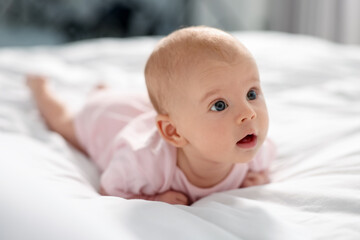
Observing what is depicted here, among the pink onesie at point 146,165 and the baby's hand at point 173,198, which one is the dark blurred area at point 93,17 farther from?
the baby's hand at point 173,198

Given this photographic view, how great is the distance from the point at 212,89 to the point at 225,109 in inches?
1.6

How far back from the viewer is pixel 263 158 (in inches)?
35.7

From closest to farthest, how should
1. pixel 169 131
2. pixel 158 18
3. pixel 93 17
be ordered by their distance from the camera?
pixel 169 131, pixel 93 17, pixel 158 18

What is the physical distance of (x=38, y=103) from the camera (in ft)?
4.23

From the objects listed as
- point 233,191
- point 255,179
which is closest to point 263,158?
point 255,179

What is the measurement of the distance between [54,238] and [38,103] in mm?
781

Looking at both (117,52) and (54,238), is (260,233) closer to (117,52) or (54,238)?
(54,238)

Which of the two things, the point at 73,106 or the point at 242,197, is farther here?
the point at 73,106

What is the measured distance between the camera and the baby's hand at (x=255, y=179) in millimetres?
866

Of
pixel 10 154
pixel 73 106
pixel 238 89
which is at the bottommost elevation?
pixel 73 106

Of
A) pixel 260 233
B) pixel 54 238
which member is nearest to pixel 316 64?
pixel 260 233

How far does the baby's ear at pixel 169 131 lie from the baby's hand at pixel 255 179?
6.4 inches

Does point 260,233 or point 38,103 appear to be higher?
point 260,233

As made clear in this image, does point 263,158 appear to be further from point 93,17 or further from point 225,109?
point 93,17
